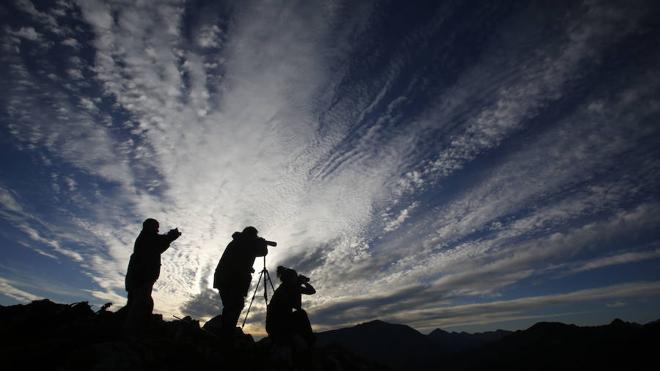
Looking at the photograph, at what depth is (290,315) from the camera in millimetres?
9719

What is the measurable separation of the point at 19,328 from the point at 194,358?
6.42 m

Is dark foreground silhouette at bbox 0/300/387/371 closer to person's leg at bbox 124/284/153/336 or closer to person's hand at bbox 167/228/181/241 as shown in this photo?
person's leg at bbox 124/284/153/336

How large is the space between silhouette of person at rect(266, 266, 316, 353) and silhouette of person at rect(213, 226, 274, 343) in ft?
3.75

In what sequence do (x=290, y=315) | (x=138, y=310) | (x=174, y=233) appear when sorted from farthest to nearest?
(x=290, y=315) → (x=174, y=233) → (x=138, y=310)

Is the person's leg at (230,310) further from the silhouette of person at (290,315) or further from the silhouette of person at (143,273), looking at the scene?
the silhouette of person at (143,273)

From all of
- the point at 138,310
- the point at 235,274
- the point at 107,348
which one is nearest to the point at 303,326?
the point at 235,274

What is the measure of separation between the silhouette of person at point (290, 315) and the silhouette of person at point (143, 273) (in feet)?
11.5

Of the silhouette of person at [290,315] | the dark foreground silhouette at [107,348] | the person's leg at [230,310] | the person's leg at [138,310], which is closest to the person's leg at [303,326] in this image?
the silhouette of person at [290,315]

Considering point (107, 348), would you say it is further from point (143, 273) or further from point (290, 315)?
point (290, 315)

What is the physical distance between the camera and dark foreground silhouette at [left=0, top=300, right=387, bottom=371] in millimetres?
5367

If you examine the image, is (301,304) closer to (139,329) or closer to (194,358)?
(194,358)

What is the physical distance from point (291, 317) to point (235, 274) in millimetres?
2270

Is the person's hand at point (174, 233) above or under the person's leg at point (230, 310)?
above

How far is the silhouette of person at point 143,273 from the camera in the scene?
7.76 m
